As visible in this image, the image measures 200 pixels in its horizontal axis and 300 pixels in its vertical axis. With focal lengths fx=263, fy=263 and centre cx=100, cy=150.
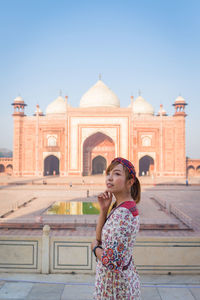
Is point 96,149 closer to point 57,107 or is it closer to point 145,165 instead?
point 145,165

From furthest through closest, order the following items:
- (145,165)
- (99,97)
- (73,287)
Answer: (145,165), (99,97), (73,287)

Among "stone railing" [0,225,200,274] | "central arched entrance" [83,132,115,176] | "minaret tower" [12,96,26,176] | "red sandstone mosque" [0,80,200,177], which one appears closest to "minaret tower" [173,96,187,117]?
"red sandstone mosque" [0,80,200,177]

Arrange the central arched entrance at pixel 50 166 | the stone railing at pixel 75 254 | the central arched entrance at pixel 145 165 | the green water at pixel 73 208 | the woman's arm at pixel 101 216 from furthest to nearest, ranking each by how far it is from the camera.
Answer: the central arched entrance at pixel 145 165 < the central arched entrance at pixel 50 166 < the green water at pixel 73 208 < the stone railing at pixel 75 254 < the woman's arm at pixel 101 216

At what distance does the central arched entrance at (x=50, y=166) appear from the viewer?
2483cm

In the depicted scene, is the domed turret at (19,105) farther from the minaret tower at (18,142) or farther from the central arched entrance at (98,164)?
the central arched entrance at (98,164)

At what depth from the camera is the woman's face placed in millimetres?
1598

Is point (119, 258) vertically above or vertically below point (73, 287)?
above

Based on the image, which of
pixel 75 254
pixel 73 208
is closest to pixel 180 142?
pixel 73 208

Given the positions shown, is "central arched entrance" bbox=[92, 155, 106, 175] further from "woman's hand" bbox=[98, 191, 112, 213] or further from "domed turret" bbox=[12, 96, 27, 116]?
"woman's hand" bbox=[98, 191, 112, 213]

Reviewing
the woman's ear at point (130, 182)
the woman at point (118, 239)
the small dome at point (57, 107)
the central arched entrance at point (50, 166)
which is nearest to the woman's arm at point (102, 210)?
the woman at point (118, 239)

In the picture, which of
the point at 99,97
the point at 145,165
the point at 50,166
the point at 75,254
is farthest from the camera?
the point at 145,165

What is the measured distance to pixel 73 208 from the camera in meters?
9.29

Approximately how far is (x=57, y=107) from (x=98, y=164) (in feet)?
25.8

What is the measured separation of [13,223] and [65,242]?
376cm
